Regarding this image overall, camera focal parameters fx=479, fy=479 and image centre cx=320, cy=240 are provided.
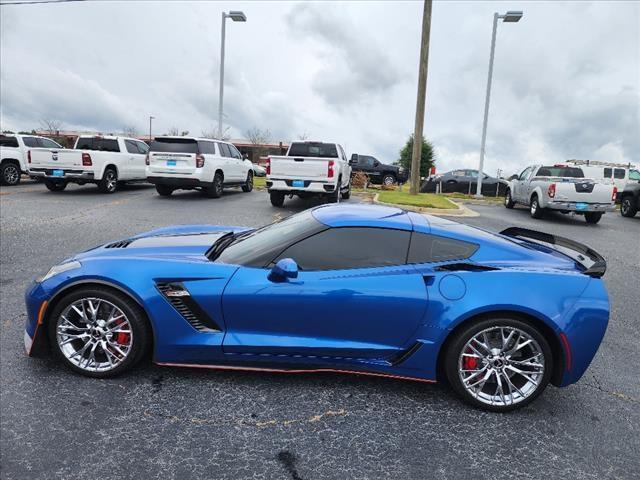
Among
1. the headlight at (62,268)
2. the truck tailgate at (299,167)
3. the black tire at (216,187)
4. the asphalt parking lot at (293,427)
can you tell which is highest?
the truck tailgate at (299,167)

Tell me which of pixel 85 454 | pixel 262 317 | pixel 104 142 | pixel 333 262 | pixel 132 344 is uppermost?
pixel 104 142

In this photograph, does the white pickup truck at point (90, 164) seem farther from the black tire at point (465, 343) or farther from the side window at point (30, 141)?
the black tire at point (465, 343)

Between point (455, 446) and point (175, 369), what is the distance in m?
1.93

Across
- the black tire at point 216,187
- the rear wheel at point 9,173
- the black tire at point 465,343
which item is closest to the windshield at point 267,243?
the black tire at point 465,343

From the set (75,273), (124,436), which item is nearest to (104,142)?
(75,273)

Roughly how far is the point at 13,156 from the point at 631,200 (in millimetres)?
20016

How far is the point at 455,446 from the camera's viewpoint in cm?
268

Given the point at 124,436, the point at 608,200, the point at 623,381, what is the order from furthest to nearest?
the point at 608,200 → the point at 623,381 → the point at 124,436

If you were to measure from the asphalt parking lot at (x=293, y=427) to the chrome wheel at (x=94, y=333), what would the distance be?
5.1 inches

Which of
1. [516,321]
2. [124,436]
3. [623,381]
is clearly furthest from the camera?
[623,381]

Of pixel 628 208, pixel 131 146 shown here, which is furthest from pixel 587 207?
pixel 131 146

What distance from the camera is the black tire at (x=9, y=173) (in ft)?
51.0

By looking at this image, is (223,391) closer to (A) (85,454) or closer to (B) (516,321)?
(A) (85,454)

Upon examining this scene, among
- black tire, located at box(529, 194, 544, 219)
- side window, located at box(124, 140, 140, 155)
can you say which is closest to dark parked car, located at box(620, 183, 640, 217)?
black tire, located at box(529, 194, 544, 219)
